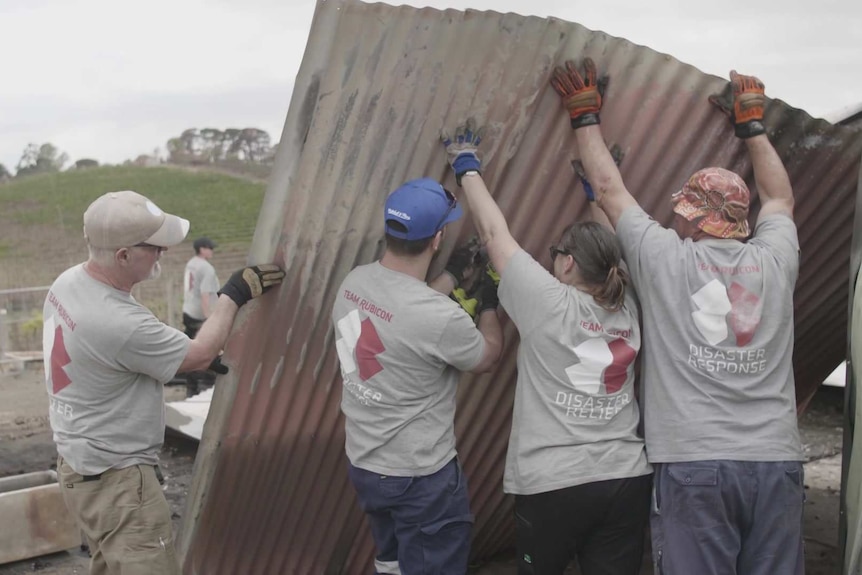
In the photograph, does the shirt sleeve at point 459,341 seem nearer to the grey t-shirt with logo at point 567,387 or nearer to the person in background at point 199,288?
the grey t-shirt with logo at point 567,387

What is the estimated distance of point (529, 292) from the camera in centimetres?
320

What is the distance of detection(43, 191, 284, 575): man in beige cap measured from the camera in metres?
3.46

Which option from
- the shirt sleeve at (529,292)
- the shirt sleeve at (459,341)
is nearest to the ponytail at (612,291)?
the shirt sleeve at (529,292)

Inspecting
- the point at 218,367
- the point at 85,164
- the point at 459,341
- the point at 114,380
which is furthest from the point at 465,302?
the point at 85,164

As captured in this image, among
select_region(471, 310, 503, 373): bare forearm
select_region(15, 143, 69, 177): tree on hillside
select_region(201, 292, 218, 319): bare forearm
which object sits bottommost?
select_region(15, 143, 69, 177): tree on hillside

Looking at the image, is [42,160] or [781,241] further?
[42,160]

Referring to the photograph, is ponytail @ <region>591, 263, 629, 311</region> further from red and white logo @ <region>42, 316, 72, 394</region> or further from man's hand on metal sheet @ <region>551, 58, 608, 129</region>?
red and white logo @ <region>42, 316, 72, 394</region>

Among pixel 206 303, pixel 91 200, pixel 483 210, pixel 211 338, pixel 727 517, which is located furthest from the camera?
pixel 91 200

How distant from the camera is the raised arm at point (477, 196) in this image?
3.35 metres

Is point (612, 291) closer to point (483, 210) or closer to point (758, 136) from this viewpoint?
point (483, 210)

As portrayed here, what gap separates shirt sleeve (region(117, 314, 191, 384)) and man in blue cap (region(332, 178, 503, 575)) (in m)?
0.61

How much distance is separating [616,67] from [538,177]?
1.68 ft

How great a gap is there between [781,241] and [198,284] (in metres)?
8.28

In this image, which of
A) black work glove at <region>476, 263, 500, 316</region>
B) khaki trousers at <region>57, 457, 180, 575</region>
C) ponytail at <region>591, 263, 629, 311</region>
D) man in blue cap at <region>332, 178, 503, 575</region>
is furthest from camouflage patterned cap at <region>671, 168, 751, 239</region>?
khaki trousers at <region>57, 457, 180, 575</region>
